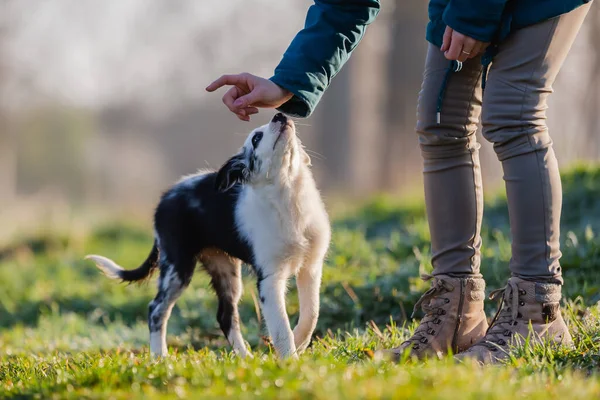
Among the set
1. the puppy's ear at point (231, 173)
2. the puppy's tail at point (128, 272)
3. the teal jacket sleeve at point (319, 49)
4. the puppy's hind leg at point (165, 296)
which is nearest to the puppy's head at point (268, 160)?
the puppy's ear at point (231, 173)

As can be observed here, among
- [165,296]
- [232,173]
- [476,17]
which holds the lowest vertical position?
[165,296]

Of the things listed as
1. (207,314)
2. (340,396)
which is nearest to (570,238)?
(207,314)

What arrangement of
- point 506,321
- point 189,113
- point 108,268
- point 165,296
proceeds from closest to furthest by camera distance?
point 506,321, point 165,296, point 108,268, point 189,113

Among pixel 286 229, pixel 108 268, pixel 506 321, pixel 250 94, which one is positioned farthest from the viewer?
pixel 108 268

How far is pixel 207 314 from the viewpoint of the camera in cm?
531

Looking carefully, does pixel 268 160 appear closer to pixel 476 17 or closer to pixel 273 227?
pixel 273 227

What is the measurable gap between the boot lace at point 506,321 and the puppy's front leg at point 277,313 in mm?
845

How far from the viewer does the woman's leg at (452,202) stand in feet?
10.3

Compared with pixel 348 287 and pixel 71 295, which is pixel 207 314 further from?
pixel 71 295

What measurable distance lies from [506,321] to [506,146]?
0.72m

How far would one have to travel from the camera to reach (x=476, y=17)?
283 centimetres

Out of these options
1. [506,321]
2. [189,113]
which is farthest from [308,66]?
[189,113]

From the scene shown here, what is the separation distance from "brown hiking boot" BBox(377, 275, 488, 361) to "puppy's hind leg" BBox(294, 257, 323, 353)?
55cm

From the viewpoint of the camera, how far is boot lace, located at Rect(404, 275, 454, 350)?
3.16 metres
